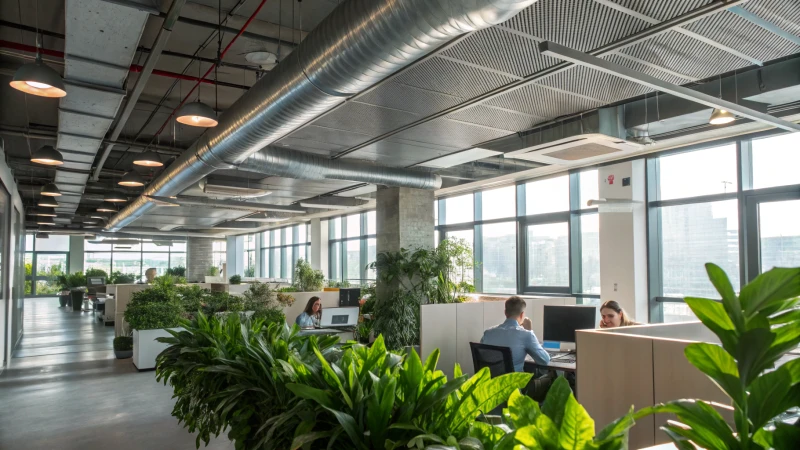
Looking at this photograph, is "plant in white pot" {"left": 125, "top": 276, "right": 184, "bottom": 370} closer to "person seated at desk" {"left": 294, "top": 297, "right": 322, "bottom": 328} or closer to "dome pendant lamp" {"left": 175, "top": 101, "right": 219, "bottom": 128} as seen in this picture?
"person seated at desk" {"left": 294, "top": 297, "right": 322, "bottom": 328}

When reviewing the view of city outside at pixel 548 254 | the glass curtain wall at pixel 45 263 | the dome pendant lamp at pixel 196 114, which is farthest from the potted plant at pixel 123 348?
the glass curtain wall at pixel 45 263

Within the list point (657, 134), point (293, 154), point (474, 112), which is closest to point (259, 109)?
point (474, 112)

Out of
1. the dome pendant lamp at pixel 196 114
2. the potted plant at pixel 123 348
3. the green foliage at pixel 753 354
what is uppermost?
the dome pendant lamp at pixel 196 114

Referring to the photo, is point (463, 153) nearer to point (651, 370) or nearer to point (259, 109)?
point (259, 109)

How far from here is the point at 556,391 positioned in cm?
119

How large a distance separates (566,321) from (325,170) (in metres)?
4.15

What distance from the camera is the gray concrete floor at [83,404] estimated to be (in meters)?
5.06

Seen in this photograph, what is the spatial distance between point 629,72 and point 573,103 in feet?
5.61

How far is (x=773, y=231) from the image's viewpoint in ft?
23.3

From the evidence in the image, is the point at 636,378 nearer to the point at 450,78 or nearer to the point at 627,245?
the point at 450,78

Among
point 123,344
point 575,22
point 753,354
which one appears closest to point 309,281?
point 123,344

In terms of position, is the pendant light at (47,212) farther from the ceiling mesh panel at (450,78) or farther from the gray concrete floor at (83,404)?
the ceiling mesh panel at (450,78)

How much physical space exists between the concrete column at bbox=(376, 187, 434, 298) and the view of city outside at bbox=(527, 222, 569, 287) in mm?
2132

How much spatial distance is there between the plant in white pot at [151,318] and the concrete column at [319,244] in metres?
8.48
